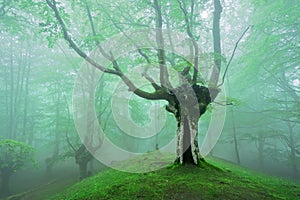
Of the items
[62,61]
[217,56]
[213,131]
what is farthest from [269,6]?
Answer: [62,61]

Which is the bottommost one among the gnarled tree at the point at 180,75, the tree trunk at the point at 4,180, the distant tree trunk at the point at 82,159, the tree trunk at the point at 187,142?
the tree trunk at the point at 4,180

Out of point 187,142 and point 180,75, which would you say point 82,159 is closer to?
point 187,142

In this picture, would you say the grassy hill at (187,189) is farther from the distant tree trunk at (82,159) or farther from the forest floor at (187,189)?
the distant tree trunk at (82,159)

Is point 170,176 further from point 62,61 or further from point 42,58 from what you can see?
point 42,58

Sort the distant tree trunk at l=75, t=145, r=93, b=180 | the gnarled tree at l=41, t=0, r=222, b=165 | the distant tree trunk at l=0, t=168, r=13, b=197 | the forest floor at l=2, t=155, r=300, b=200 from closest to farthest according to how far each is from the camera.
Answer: the forest floor at l=2, t=155, r=300, b=200
the gnarled tree at l=41, t=0, r=222, b=165
the distant tree trunk at l=75, t=145, r=93, b=180
the distant tree trunk at l=0, t=168, r=13, b=197

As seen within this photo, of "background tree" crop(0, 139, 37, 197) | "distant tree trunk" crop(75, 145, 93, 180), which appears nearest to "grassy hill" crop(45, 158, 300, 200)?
"distant tree trunk" crop(75, 145, 93, 180)

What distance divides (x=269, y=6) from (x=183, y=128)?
8.72 metres

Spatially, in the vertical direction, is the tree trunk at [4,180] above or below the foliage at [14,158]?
below

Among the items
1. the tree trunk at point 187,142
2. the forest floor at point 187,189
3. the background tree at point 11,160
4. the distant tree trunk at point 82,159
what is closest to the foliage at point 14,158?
the background tree at point 11,160

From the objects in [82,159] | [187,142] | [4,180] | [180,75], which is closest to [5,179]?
[4,180]

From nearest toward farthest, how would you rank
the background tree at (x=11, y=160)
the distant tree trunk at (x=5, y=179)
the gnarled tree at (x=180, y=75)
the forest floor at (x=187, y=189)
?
1. the forest floor at (x=187, y=189)
2. the gnarled tree at (x=180, y=75)
3. the background tree at (x=11, y=160)
4. the distant tree trunk at (x=5, y=179)

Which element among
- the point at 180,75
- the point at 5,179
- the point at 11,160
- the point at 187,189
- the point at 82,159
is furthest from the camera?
the point at 5,179

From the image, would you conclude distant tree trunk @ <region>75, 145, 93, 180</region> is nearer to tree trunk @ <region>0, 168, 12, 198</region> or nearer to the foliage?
the foliage

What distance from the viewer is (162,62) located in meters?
6.12
